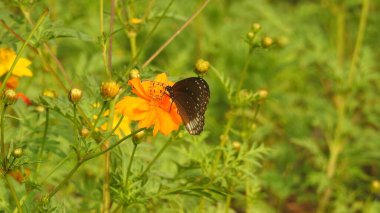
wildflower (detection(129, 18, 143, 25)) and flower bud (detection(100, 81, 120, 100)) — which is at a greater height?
wildflower (detection(129, 18, 143, 25))

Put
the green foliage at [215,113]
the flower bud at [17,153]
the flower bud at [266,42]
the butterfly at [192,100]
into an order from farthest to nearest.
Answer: the flower bud at [266,42] < the green foliage at [215,113] < the butterfly at [192,100] < the flower bud at [17,153]

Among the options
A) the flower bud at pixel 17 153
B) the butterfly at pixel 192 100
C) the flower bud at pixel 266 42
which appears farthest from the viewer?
the flower bud at pixel 266 42

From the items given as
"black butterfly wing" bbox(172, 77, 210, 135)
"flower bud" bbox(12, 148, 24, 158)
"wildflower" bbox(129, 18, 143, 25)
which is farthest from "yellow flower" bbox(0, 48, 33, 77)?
"black butterfly wing" bbox(172, 77, 210, 135)

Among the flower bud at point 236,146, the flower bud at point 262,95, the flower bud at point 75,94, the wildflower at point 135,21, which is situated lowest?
the flower bud at point 75,94

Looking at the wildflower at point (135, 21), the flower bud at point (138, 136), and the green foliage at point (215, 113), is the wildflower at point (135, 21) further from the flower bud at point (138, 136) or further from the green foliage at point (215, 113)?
the flower bud at point (138, 136)

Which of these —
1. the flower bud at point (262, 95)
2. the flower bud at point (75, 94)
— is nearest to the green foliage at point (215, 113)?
the flower bud at point (262, 95)

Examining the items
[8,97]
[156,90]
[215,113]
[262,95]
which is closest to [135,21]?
[156,90]

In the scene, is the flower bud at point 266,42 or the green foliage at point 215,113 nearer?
the green foliage at point 215,113

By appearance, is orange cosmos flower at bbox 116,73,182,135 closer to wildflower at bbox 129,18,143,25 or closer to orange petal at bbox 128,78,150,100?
orange petal at bbox 128,78,150,100

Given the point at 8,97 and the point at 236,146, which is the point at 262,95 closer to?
the point at 236,146
